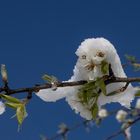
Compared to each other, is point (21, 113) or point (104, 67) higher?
point (104, 67)

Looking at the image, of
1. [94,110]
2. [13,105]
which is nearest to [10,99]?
[13,105]

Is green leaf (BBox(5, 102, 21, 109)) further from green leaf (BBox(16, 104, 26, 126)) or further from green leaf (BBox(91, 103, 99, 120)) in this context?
green leaf (BBox(91, 103, 99, 120))

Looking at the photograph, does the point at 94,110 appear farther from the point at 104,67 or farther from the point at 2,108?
the point at 2,108

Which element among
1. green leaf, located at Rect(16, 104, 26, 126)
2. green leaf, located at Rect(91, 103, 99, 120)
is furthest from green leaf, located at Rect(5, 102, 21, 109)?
green leaf, located at Rect(91, 103, 99, 120)

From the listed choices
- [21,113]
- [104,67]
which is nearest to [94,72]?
[104,67]

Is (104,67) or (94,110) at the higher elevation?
(104,67)

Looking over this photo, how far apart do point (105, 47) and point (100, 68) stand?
0.18 feet

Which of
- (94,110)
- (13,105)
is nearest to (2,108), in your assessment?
(13,105)

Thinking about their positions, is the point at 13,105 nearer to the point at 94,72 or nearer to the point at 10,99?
the point at 10,99

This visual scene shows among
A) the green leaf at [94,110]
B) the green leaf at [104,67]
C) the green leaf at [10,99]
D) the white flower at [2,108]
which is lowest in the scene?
the green leaf at [94,110]

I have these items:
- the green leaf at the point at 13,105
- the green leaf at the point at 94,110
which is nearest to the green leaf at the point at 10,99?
the green leaf at the point at 13,105

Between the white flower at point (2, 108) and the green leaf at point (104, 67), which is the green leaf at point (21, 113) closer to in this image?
the white flower at point (2, 108)

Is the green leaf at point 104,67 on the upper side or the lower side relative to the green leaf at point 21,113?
upper

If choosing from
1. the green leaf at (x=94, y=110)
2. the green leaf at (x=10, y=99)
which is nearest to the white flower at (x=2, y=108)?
the green leaf at (x=10, y=99)
